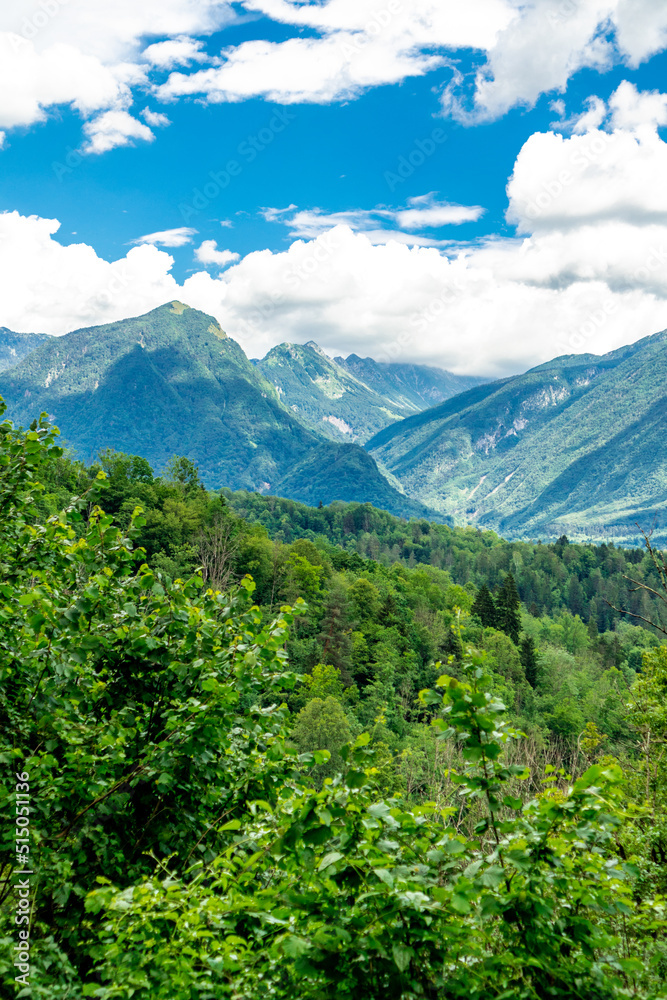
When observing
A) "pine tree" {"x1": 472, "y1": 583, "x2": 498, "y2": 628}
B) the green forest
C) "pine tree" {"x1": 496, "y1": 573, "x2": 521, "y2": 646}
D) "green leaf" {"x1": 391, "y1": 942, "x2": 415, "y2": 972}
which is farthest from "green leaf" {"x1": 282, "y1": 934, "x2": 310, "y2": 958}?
"pine tree" {"x1": 496, "y1": 573, "x2": 521, "y2": 646}

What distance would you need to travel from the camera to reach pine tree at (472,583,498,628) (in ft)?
309

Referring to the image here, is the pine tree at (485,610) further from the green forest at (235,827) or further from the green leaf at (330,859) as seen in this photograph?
the green leaf at (330,859)

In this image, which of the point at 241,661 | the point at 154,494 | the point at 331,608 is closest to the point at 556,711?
the point at 331,608

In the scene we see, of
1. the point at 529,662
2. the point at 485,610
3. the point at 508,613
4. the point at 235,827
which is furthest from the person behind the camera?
the point at 508,613

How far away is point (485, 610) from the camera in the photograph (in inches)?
3716

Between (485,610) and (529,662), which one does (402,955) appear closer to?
(529,662)

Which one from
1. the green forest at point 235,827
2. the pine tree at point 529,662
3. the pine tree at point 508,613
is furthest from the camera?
the pine tree at point 508,613

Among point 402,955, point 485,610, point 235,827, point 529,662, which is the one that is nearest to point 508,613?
point 485,610

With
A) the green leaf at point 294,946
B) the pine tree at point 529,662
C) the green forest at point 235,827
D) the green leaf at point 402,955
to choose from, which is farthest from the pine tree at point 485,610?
the green leaf at point 294,946

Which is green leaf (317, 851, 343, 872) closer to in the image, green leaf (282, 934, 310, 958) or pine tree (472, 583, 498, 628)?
green leaf (282, 934, 310, 958)

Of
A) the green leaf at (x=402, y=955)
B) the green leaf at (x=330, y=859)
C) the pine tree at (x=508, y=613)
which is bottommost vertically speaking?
the pine tree at (x=508, y=613)

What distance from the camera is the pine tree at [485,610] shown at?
9406cm

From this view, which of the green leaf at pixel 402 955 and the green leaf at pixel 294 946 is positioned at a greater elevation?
the green leaf at pixel 294 946

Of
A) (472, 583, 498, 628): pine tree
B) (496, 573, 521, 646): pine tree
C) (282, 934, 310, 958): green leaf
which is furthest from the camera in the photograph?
(496, 573, 521, 646): pine tree
